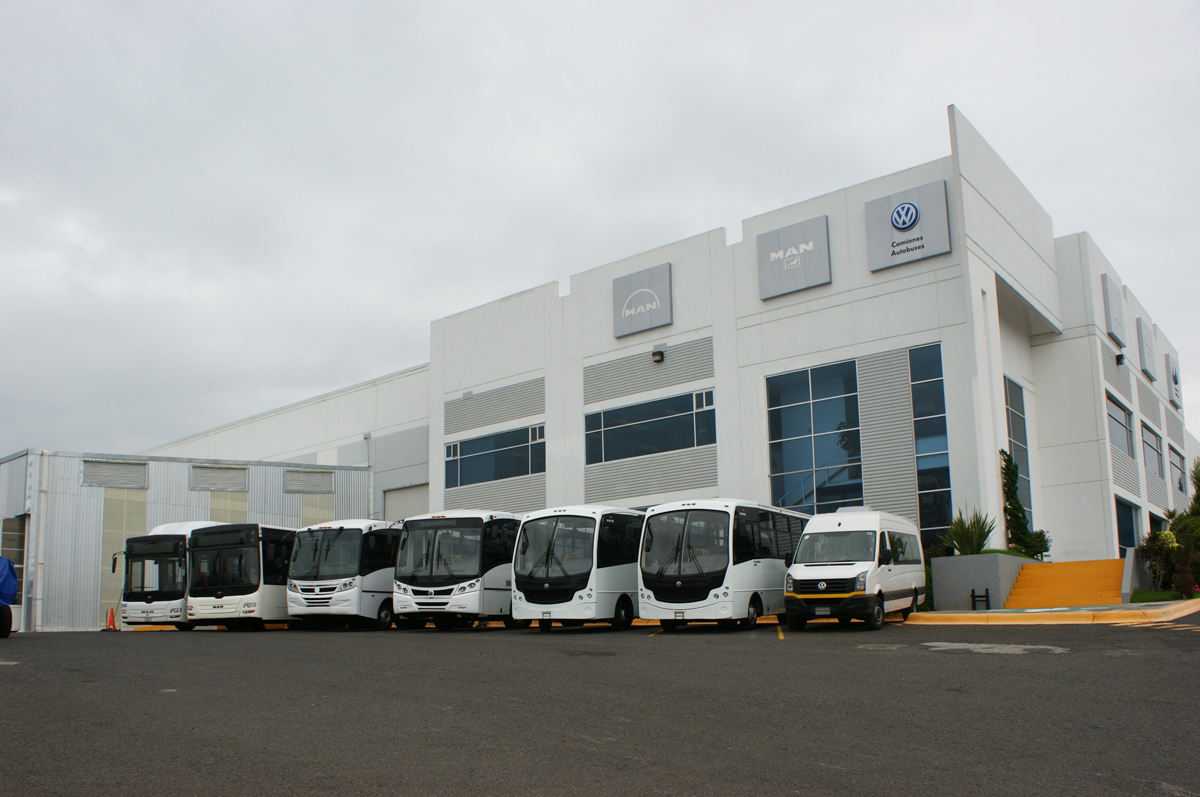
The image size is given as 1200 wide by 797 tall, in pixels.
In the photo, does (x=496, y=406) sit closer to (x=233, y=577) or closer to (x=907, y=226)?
(x=233, y=577)

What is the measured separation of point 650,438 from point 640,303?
4607mm

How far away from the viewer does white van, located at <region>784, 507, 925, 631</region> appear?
17.4 m

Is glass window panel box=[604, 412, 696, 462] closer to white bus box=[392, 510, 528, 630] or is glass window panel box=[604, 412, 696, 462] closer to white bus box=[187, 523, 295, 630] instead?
white bus box=[392, 510, 528, 630]

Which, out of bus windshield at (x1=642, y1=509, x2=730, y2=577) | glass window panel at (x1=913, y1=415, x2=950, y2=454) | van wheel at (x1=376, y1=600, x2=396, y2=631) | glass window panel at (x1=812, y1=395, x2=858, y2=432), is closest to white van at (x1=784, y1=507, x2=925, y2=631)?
bus windshield at (x1=642, y1=509, x2=730, y2=577)

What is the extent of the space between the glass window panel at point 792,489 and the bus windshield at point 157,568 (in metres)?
16.5

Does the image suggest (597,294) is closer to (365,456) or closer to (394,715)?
(365,456)

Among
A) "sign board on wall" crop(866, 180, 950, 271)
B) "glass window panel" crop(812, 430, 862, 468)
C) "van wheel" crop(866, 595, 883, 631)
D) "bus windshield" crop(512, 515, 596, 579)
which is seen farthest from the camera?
"glass window panel" crop(812, 430, 862, 468)

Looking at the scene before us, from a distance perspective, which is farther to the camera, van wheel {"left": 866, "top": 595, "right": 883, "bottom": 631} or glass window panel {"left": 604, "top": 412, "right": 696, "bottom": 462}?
glass window panel {"left": 604, "top": 412, "right": 696, "bottom": 462}

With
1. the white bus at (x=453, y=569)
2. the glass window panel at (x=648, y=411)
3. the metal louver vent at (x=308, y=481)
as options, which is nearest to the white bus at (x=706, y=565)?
the white bus at (x=453, y=569)

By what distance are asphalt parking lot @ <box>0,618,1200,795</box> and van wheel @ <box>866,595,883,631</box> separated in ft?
13.3

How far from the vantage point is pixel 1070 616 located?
17.2m

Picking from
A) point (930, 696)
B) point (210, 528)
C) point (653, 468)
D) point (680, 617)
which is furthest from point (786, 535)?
point (210, 528)

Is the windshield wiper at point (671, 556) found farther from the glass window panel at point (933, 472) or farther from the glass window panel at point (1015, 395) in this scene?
the glass window panel at point (1015, 395)

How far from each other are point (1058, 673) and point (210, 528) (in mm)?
21228
